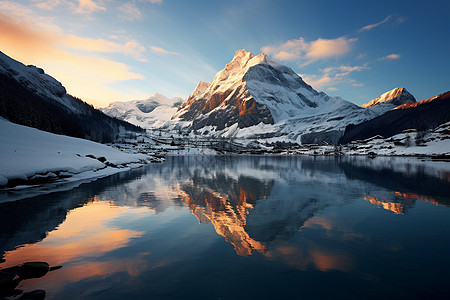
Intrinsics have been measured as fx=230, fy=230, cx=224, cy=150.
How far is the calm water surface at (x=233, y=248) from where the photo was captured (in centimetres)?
769

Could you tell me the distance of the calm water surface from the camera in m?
7.69

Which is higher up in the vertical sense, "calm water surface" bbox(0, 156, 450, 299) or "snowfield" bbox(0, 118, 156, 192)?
"snowfield" bbox(0, 118, 156, 192)

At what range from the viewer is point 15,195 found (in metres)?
22.5

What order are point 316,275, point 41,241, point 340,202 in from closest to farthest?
point 316,275, point 41,241, point 340,202

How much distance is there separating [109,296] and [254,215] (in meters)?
11.2

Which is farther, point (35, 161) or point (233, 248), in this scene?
point (35, 161)

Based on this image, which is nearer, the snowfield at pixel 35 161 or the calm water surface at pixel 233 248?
the calm water surface at pixel 233 248

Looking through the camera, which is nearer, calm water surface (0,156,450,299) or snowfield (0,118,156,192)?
calm water surface (0,156,450,299)

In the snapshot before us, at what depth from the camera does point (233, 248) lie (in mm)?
A: 11070

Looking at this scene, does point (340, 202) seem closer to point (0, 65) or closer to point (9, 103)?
point (9, 103)

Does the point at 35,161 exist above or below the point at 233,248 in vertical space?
above

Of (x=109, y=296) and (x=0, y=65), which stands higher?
(x=0, y=65)

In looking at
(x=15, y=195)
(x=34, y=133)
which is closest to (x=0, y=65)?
(x=34, y=133)

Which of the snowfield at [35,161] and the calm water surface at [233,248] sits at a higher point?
the snowfield at [35,161]
